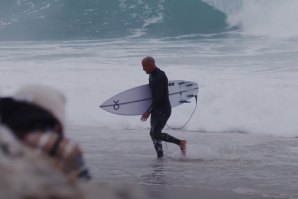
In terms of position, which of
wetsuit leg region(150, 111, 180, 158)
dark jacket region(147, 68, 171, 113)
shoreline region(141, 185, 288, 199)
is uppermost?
dark jacket region(147, 68, 171, 113)

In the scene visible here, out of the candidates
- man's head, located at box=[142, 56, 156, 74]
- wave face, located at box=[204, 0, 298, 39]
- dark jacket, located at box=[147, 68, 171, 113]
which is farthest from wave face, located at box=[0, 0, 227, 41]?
man's head, located at box=[142, 56, 156, 74]

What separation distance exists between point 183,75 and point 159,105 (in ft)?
39.2

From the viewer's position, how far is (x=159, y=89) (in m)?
8.27

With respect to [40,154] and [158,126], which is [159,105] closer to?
A: [158,126]

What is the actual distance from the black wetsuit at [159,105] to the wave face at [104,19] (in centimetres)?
3108

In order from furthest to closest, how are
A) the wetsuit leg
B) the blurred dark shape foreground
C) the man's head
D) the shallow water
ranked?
the wetsuit leg → the man's head → the shallow water → the blurred dark shape foreground

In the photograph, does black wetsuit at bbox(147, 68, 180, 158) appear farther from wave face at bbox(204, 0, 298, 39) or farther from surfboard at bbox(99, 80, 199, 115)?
wave face at bbox(204, 0, 298, 39)

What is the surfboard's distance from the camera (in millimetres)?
9641

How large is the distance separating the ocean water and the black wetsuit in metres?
0.34

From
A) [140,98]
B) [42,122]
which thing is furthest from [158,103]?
[42,122]

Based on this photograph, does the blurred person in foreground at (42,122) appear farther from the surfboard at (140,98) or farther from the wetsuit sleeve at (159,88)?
the surfboard at (140,98)

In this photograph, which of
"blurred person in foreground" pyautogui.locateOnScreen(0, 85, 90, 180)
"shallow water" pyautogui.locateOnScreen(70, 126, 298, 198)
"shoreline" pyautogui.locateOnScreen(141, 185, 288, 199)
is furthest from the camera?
"shallow water" pyautogui.locateOnScreen(70, 126, 298, 198)

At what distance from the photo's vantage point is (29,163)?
1.15 meters

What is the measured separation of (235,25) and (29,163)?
133ft
